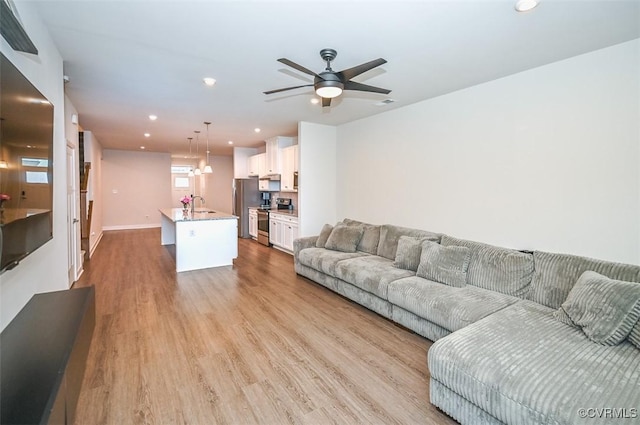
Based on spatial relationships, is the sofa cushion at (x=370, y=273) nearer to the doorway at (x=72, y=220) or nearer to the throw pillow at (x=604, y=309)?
the throw pillow at (x=604, y=309)

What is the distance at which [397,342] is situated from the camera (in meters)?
2.90

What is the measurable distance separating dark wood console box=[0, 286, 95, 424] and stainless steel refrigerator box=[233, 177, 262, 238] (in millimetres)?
6421

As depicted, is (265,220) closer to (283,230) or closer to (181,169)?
(283,230)

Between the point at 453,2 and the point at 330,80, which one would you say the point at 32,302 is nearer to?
the point at 330,80

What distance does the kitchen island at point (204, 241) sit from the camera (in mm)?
5145

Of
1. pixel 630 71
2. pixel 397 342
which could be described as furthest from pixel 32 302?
pixel 630 71

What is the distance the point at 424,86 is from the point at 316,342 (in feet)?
10.4

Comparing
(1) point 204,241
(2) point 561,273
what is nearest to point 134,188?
(1) point 204,241

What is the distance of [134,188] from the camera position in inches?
395

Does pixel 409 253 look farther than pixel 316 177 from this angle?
No

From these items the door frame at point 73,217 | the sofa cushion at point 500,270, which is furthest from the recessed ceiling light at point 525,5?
the door frame at point 73,217

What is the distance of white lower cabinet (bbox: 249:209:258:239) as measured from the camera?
8.17 m

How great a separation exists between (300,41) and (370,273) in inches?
99.2

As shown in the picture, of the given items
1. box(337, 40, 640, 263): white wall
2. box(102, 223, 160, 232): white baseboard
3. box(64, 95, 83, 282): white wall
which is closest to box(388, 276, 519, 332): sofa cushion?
box(337, 40, 640, 263): white wall
